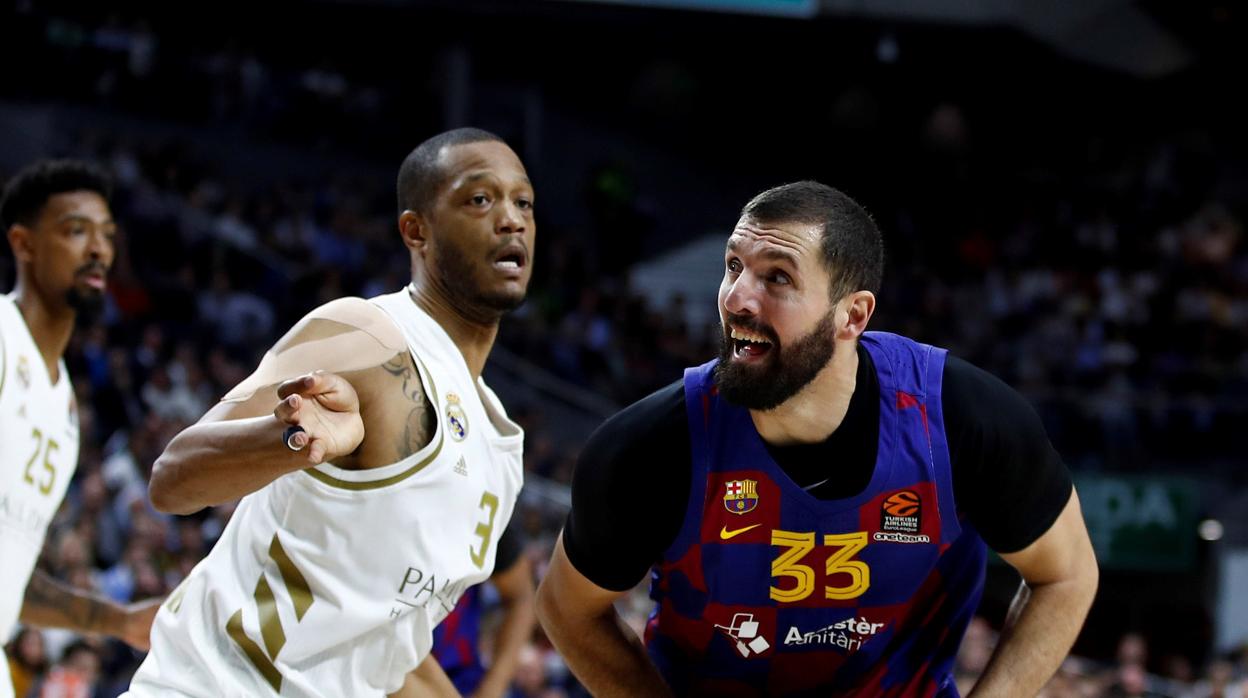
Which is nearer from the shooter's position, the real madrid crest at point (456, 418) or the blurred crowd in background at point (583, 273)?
the real madrid crest at point (456, 418)

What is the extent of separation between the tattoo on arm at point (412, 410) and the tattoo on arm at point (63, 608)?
1.68 meters

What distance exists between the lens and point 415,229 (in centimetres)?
402

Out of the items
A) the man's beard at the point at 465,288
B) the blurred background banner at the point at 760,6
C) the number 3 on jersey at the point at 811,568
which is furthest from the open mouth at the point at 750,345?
the blurred background banner at the point at 760,6

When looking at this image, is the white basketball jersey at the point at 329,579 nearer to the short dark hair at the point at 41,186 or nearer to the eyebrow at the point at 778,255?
the eyebrow at the point at 778,255

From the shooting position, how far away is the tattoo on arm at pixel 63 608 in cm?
465

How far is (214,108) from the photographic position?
17500 millimetres

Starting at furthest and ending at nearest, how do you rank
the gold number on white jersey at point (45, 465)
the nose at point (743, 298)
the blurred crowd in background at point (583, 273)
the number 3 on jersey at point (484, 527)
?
the blurred crowd in background at point (583, 273), the gold number on white jersey at point (45, 465), the number 3 on jersey at point (484, 527), the nose at point (743, 298)

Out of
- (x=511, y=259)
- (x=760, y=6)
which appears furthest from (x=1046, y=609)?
(x=760, y=6)

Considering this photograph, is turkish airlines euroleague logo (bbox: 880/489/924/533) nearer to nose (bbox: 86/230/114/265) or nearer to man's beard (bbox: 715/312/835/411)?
man's beard (bbox: 715/312/835/411)

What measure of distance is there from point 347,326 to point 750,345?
39.0 inches

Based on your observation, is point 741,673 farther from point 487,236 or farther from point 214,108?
point 214,108

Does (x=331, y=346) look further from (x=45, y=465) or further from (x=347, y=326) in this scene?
(x=45, y=465)

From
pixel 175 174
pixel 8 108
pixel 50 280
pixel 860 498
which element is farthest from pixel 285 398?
pixel 8 108

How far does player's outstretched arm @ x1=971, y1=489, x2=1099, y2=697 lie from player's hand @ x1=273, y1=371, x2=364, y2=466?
1640 millimetres
